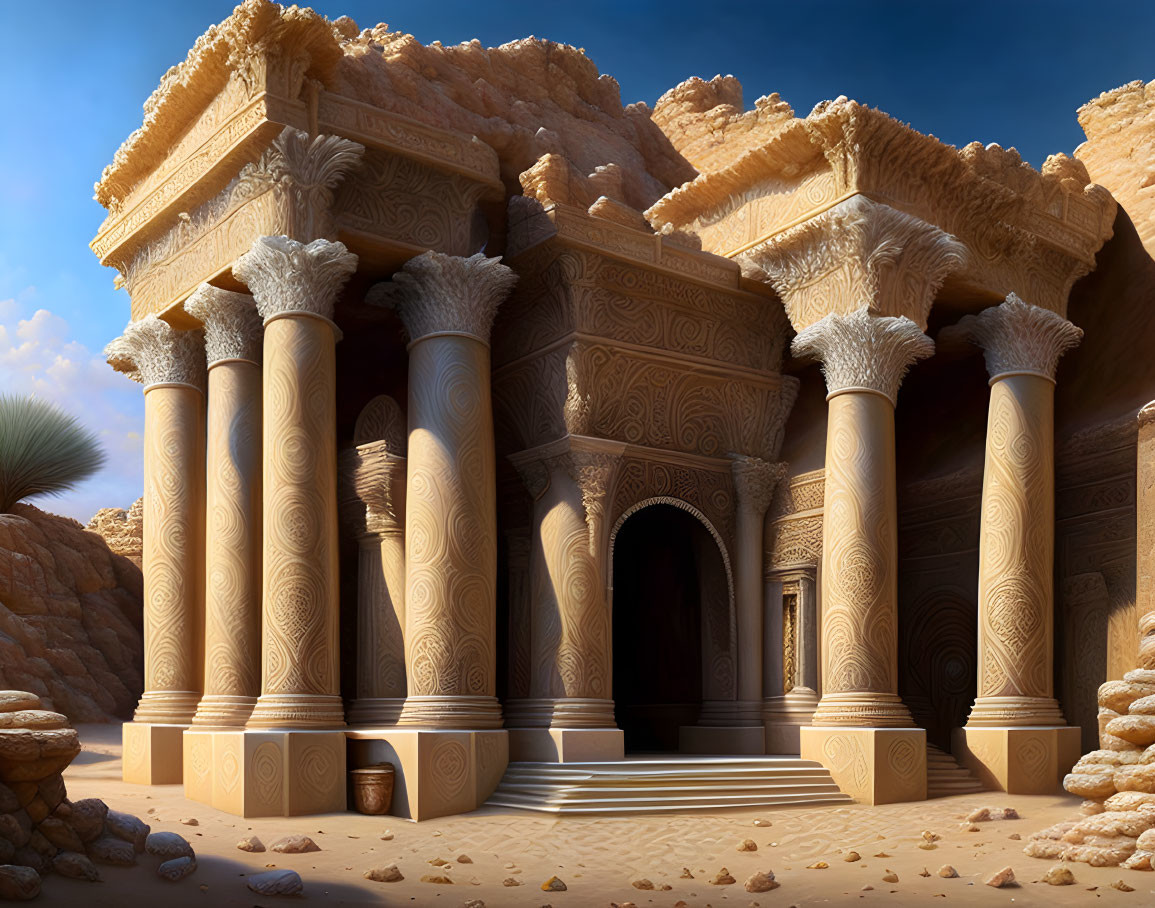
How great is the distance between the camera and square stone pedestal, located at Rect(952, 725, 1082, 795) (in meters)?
12.9

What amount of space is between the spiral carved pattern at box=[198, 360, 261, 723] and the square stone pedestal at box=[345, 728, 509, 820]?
1.59 meters

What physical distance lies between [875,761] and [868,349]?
170 inches

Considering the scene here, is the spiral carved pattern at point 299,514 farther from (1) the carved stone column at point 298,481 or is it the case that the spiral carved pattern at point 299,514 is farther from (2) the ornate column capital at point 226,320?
(2) the ornate column capital at point 226,320

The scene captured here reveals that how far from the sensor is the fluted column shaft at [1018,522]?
13.4 m

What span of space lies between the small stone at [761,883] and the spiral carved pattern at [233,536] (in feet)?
19.5

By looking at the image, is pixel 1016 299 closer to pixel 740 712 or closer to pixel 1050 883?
pixel 740 712

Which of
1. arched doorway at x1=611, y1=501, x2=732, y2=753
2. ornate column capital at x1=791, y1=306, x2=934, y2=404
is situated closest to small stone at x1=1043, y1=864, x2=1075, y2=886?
ornate column capital at x1=791, y1=306, x2=934, y2=404

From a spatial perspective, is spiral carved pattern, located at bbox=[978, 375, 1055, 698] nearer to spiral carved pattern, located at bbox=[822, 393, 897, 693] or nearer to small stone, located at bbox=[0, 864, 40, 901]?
spiral carved pattern, located at bbox=[822, 393, 897, 693]

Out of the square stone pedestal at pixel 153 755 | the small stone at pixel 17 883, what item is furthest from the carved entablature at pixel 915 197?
the small stone at pixel 17 883

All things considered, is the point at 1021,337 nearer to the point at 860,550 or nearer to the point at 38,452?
the point at 860,550

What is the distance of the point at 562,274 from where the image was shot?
1330cm

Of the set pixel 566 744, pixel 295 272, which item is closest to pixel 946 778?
pixel 566 744

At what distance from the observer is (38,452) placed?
18250 mm

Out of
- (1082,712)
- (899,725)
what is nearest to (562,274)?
(899,725)
